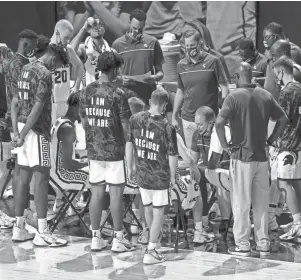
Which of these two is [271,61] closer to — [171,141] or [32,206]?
[171,141]

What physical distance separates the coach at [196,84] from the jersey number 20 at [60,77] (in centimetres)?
132

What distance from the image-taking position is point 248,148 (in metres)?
8.79

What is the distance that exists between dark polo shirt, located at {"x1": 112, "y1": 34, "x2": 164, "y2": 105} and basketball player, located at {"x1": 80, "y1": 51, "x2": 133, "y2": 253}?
80.7 inches

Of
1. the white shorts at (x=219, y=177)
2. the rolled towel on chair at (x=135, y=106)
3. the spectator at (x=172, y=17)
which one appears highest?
the spectator at (x=172, y=17)

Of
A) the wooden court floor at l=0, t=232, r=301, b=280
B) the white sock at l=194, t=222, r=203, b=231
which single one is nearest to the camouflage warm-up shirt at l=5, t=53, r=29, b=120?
the wooden court floor at l=0, t=232, r=301, b=280

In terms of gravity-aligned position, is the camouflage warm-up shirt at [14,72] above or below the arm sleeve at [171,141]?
above

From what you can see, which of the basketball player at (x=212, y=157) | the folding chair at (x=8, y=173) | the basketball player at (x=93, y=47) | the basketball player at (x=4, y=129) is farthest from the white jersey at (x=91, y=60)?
the basketball player at (x=212, y=157)

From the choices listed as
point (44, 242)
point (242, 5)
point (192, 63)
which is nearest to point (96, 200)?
point (44, 242)

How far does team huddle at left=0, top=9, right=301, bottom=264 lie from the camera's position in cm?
868

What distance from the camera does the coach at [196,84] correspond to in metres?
10.2

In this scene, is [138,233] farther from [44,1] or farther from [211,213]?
[44,1]

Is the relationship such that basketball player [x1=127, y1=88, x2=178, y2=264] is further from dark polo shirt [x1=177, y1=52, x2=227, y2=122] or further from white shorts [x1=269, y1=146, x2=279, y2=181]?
dark polo shirt [x1=177, y1=52, x2=227, y2=122]

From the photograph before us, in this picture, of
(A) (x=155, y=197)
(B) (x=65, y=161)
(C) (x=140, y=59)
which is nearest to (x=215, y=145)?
(A) (x=155, y=197)

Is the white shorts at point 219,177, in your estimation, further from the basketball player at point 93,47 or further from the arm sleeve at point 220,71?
the basketball player at point 93,47
